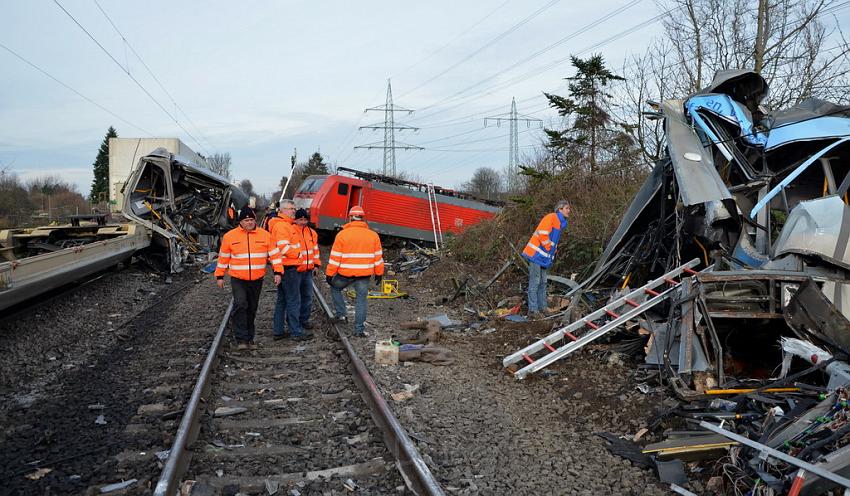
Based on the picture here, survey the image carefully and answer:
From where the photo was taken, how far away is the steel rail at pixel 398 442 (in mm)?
3438

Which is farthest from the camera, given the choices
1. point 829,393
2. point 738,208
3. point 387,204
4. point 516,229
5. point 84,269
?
point 387,204

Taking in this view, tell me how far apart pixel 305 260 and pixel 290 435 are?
371cm

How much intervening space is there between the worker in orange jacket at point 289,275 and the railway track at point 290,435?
1145mm

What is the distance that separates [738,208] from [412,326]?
179 inches

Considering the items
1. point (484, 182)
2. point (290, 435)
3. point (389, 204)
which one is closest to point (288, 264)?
point (290, 435)

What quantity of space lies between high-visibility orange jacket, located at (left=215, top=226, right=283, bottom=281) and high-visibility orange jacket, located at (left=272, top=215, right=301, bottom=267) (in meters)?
0.37

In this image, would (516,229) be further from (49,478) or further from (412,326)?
(49,478)

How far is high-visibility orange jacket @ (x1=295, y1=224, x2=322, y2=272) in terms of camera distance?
→ 7738 mm

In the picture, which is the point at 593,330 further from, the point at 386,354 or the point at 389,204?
the point at 389,204

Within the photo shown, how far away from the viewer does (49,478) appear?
371 cm

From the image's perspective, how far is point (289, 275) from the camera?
24.8ft

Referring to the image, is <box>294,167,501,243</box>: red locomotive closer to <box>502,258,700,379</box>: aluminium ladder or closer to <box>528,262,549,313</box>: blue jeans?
<box>528,262,549,313</box>: blue jeans

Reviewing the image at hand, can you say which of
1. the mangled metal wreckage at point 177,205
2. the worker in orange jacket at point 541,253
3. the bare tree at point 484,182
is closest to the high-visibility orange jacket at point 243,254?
the worker in orange jacket at point 541,253

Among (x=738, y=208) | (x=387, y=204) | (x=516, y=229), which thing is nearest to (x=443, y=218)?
(x=387, y=204)
